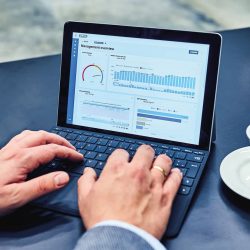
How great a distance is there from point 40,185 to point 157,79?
10.4 inches

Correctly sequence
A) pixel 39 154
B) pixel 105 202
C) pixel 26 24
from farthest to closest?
pixel 26 24
pixel 39 154
pixel 105 202

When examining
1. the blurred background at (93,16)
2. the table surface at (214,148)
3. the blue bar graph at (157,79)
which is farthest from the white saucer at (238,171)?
the blurred background at (93,16)

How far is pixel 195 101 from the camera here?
0.76 meters

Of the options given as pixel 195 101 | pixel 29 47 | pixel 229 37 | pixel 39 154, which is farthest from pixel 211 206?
pixel 29 47

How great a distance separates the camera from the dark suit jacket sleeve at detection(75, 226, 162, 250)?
0.54 meters

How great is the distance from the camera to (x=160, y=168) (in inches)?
26.8

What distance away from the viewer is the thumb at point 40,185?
673mm

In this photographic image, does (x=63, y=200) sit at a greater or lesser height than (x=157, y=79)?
lesser

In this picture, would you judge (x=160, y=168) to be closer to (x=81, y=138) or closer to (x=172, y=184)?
(x=172, y=184)

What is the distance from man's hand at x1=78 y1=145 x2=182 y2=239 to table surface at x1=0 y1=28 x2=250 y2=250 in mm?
50

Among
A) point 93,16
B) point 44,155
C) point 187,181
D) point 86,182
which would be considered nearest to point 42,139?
point 44,155

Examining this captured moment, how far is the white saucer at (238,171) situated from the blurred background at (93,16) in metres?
0.75

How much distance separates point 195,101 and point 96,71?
0.61 ft

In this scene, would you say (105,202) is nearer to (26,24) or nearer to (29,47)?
(29,47)
